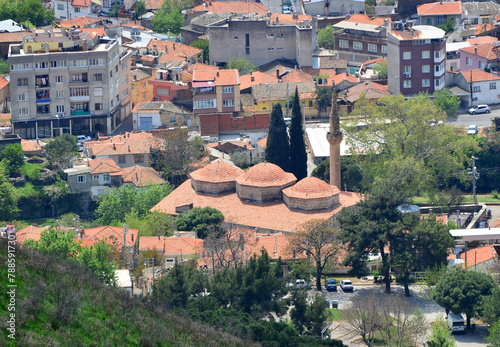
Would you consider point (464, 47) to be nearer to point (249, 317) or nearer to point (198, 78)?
point (198, 78)

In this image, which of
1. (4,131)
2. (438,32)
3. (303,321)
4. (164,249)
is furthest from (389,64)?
(303,321)

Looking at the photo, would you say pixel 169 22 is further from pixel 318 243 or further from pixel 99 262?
pixel 99 262

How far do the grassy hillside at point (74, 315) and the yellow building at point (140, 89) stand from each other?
59557 mm

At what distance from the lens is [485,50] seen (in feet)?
336

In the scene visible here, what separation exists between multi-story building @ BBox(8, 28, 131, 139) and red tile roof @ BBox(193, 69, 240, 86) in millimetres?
6995

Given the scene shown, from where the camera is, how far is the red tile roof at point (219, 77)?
9294 cm

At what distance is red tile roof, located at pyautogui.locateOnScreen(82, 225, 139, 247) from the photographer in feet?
214

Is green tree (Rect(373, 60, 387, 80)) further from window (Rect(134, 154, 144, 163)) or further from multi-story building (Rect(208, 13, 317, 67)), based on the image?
window (Rect(134, 154, 144, 163))

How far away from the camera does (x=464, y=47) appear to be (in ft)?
346

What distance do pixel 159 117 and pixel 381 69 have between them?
21924mm

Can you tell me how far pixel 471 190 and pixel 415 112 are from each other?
8.20m

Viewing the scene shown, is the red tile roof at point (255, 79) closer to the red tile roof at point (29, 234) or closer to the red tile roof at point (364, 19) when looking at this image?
the red tile roof at point (364, 19)

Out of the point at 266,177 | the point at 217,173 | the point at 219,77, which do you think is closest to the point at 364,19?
the point at 219,77

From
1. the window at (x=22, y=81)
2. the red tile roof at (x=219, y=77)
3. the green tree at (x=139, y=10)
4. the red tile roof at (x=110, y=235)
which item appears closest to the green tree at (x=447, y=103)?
the red tile roof at (x=219, y=77)
